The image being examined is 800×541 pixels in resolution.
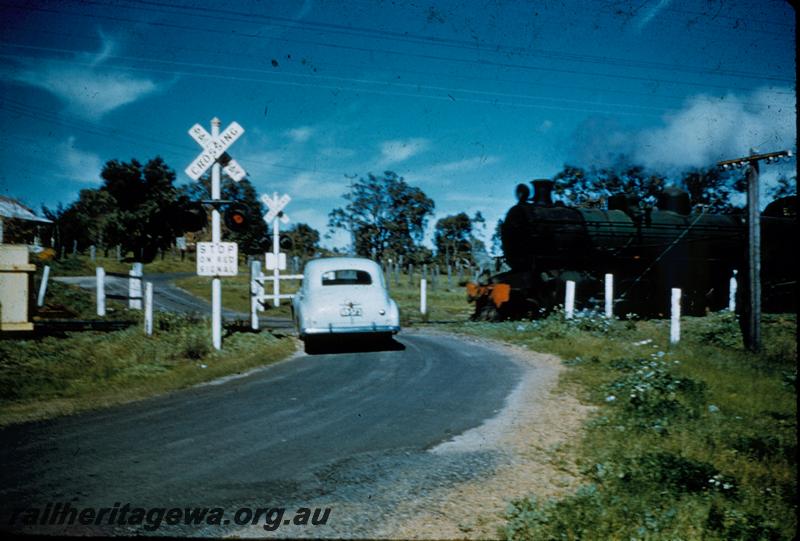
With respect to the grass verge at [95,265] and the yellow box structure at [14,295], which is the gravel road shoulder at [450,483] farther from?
the grass verge at [95,265]

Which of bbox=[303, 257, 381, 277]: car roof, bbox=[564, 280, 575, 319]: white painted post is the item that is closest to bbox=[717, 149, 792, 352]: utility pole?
bbox=[564, 280, 575, 319]: white painted post

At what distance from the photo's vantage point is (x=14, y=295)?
13.7 feet

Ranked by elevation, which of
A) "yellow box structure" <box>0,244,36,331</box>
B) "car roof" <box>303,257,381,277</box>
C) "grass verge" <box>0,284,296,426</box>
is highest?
"car roof" <box>303,257,381,277</box>

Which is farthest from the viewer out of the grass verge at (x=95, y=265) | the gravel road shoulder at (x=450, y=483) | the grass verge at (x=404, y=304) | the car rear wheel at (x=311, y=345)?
the grass verge at (x=95, y=265)

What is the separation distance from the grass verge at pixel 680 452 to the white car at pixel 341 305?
152 inches

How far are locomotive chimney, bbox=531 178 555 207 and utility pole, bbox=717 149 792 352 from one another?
672 cm

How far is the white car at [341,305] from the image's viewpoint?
32.7 ft

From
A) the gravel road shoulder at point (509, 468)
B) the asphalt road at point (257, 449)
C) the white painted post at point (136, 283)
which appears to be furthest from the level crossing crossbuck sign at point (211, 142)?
the gravel road shoulder at point (509, 468)

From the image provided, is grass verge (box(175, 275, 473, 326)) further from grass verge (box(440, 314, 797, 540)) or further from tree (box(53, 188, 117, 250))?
tree (box(53, 188, 117, 250))

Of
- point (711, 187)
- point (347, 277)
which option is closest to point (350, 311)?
point (347, 277)

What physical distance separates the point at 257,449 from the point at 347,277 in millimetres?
7145

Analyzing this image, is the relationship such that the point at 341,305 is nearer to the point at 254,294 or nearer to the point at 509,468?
Result: the point at 254,294

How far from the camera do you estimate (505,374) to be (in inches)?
322

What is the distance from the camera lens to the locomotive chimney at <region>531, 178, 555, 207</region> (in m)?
16.9
